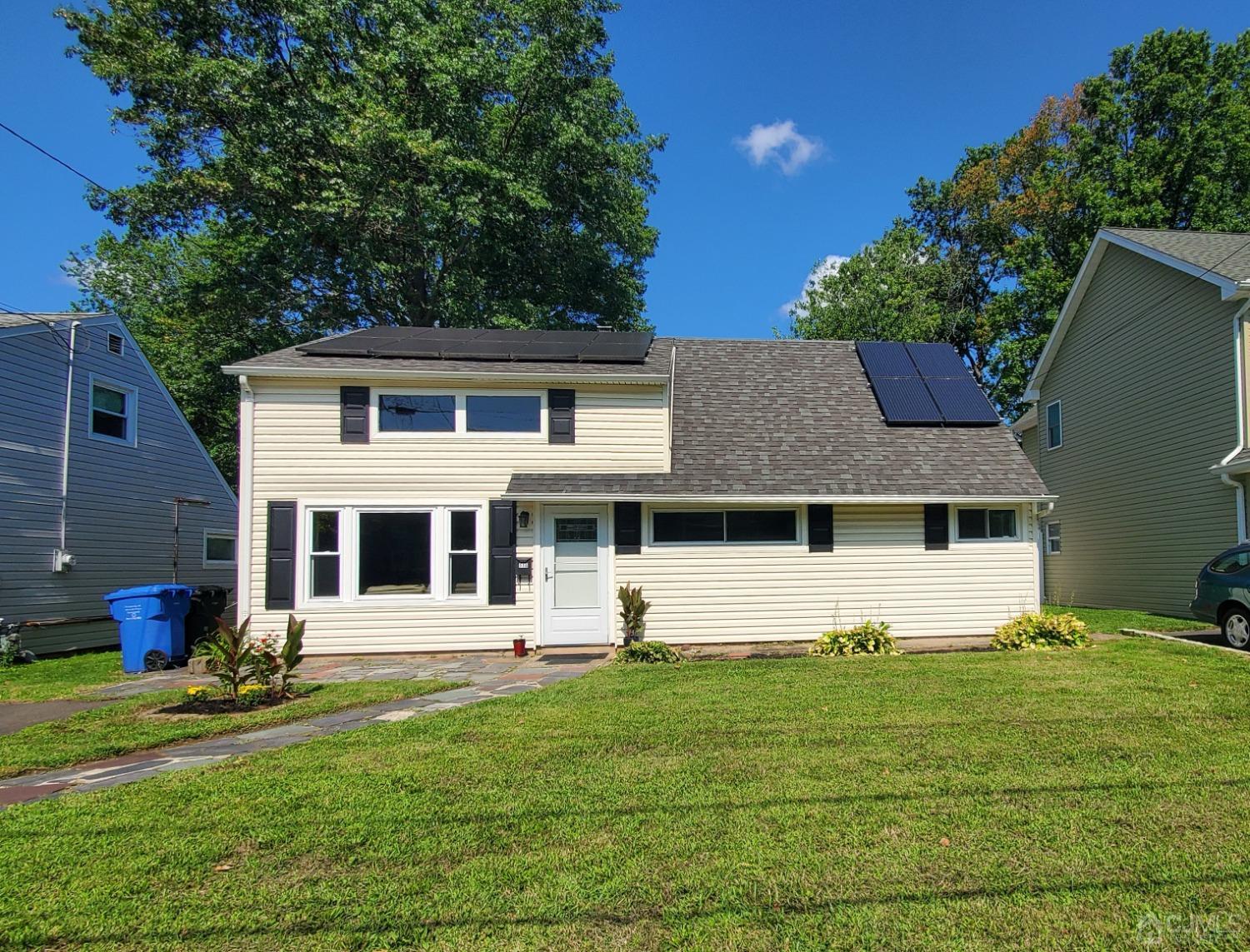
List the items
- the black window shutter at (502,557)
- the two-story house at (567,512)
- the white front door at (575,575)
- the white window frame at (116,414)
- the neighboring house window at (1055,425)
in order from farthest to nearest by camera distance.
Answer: the neighboring house window at (1055,425) < the white window frame at (116,414) < the white front door at (575,575) < the black window shutter at (502,557) < the two-story house at (567,512)

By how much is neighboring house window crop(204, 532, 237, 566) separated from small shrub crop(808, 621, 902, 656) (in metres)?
14.6

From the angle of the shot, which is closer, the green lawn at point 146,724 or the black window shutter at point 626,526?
the green lawn at point 146,724

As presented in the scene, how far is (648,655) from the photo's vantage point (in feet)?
30.5

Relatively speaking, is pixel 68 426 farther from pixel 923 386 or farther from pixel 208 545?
pixel 923 386

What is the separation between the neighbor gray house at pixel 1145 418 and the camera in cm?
1230

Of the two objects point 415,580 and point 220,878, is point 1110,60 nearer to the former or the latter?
point 415,580

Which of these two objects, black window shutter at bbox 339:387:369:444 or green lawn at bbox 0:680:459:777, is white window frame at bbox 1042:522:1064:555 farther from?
black window shutter at bbox 339:387:369:444

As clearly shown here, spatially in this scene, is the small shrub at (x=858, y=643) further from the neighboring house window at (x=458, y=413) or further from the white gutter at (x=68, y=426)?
the white gutter at (x=68, y=426)

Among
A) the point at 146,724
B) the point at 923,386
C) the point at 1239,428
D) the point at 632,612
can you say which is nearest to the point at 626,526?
the point at 632,612

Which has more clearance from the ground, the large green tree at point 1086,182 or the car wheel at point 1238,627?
the large green tree at point 1086,182

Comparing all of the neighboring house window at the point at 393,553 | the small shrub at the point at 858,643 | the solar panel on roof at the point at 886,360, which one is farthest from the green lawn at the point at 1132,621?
the neighboring house window at the point at 393,553

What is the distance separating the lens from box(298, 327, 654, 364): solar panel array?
36.3 ft

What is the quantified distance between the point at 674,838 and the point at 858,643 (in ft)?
22.8

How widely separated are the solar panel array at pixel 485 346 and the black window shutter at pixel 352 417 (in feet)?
→ 2.71
